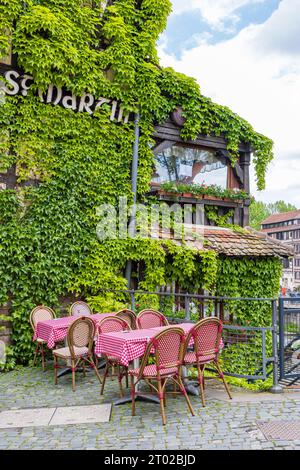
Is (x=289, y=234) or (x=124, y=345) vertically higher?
(x=289, y=234)

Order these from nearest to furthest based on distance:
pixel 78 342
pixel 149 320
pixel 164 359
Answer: pixel 164 359
pixel 78 342
pixel 149 320

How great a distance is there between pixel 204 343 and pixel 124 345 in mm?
1124

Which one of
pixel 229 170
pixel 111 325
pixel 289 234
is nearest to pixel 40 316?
pixel 111 325

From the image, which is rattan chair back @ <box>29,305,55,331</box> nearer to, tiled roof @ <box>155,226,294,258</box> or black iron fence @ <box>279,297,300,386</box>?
tiled roof @ <box>155,226,294,258</box>

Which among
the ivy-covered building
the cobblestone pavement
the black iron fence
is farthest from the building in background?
the cobblestone pavement

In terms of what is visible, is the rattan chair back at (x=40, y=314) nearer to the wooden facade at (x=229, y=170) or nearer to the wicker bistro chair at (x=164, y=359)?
the wicker bistro chair at (x=164, y=359)

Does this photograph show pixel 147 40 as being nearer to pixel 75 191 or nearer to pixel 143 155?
pixel 143 155

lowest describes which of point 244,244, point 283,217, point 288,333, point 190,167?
point 288,333

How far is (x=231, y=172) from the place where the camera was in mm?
12625

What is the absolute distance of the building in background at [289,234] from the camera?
6241cm

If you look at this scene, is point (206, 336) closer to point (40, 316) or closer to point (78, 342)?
point (78, 342)

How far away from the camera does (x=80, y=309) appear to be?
29.2 ft

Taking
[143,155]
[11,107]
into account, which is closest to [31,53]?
[11,107]

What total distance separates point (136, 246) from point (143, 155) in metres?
2.35
